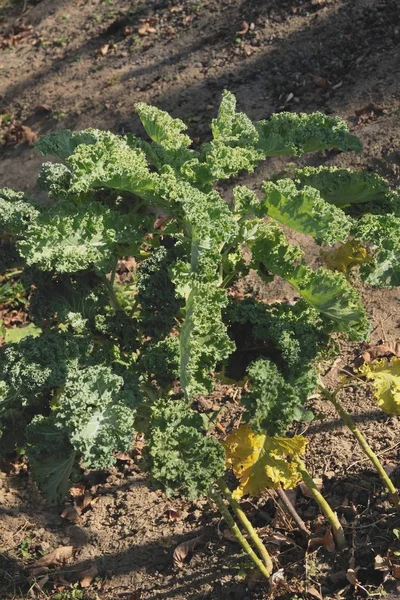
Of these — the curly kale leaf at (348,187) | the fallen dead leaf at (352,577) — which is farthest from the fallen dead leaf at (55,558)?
the curly kale leaf at (348,187)

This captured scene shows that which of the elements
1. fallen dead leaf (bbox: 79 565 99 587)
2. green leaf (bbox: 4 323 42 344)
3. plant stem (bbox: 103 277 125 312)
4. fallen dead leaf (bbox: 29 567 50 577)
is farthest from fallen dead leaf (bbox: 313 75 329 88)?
fallen dead leaf (bbox: 29 567 50 577)

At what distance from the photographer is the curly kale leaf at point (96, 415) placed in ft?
9.95

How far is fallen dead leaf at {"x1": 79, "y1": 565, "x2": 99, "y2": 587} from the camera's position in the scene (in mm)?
4348

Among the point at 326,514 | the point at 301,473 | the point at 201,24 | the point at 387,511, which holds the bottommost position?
the point at 387,511

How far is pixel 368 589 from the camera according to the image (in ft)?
12.4

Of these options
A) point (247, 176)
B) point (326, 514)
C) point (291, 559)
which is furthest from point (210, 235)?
point (247, 176)

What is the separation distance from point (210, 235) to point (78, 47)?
6779 millimetres

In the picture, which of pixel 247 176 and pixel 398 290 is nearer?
pixel 398 290

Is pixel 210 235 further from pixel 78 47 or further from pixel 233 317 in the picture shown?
pixel 78 47

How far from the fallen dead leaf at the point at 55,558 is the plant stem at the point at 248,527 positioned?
1.24 meters

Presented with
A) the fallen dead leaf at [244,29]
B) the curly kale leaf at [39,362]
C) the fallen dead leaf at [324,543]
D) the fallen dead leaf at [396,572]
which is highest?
the curly kale leaf at [39,362]

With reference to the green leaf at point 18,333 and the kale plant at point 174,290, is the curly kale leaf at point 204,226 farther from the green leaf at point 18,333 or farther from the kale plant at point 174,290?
the green leaf at point 18,333

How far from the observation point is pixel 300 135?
374 centimetres

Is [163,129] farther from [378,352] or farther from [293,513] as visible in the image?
[378,352]
